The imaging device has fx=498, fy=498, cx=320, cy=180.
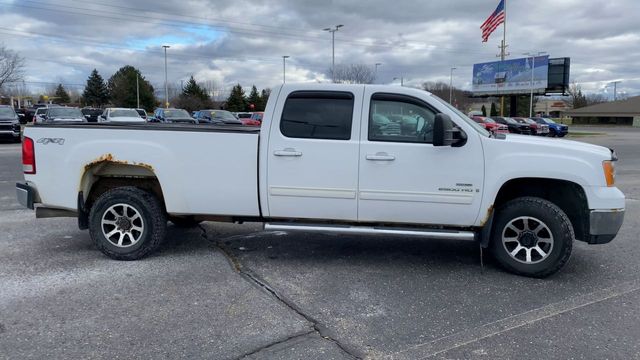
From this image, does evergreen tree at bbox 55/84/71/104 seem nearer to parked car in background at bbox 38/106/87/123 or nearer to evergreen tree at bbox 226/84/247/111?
evergreen tree at bbox 226/84/247/111

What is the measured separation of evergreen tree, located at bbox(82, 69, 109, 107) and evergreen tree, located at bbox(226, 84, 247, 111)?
2976 centimetres

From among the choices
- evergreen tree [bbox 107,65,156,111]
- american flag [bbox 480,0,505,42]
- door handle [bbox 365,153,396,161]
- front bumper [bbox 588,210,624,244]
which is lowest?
front bumper [bbox 588,210,624,244]

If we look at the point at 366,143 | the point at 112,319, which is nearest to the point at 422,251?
the point at 366,143

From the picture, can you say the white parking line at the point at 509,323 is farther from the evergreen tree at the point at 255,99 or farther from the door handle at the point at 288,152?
the evergreen tree at the point at 255,99

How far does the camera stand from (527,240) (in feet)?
16.6

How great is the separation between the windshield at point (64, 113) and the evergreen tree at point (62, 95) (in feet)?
297

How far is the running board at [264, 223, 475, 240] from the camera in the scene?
5.00m

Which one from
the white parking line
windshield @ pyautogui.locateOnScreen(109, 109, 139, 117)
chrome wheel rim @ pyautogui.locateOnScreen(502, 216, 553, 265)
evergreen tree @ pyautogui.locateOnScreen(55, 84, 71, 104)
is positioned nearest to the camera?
the white parking line

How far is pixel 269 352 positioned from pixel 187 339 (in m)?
0.65

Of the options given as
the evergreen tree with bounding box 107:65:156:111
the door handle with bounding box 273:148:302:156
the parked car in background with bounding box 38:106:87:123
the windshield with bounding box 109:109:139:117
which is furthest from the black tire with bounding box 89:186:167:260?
the evergreen tree with bounding box 107:65:156:111

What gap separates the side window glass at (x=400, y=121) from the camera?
5.04 metres

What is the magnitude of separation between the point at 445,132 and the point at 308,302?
6.70 ft

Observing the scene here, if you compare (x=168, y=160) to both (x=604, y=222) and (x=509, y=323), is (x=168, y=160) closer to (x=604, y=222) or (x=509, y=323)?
(x=509, y=323)

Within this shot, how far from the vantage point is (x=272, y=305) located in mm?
4324
